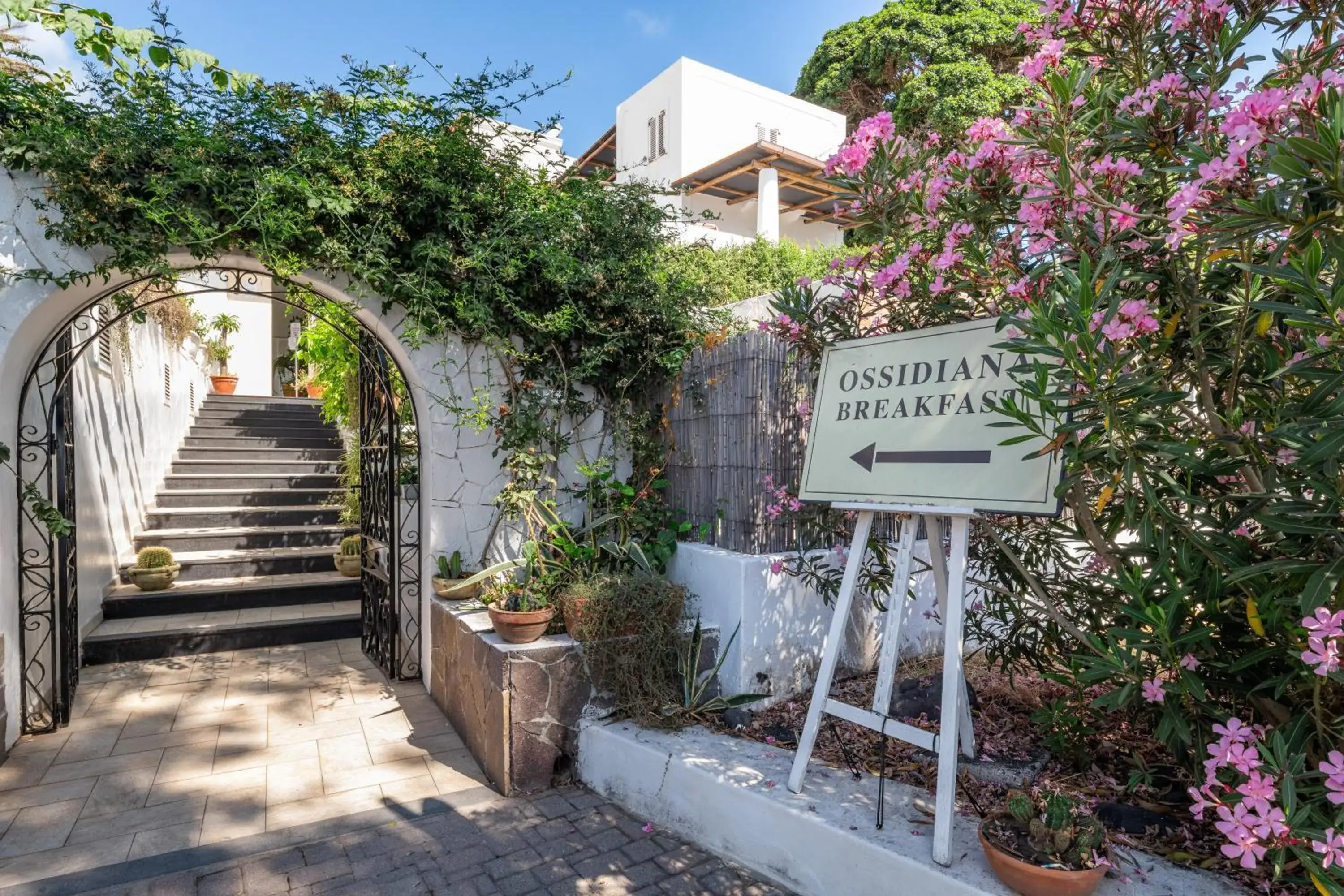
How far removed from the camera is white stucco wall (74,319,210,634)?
488 cm

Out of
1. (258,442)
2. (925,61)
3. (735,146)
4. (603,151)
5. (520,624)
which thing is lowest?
(520,624)

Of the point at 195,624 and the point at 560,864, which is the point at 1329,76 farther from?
the point at 195,624

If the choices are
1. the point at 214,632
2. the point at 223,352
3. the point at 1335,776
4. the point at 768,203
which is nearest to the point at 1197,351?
the point at 1335,776

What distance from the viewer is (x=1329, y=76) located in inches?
56.2

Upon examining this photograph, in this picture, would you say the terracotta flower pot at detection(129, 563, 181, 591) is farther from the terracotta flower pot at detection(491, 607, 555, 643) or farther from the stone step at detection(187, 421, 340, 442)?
the terracotta flower pot at detection(491, 607, 555, 643)

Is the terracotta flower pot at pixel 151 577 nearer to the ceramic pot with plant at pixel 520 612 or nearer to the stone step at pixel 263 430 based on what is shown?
the stone step at pixel 263 430

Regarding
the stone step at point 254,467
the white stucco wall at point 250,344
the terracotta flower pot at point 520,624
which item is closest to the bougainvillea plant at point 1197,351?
the terracotta flower pot at point 520,624

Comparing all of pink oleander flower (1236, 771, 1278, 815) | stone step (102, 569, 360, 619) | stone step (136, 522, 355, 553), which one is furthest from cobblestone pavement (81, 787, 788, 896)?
stone step (136, 522, 355, 553)

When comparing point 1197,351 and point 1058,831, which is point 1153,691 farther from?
point 1197,351

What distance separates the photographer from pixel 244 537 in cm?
673

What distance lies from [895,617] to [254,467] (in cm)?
769

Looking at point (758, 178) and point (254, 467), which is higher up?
point (758, 178)

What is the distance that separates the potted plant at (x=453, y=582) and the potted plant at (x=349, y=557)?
103 inches

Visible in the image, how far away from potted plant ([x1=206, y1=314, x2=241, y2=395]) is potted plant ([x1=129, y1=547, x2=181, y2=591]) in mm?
5573
